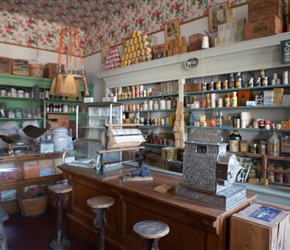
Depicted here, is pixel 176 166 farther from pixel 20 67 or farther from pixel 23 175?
pixel 20 67

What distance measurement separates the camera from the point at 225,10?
3.25m

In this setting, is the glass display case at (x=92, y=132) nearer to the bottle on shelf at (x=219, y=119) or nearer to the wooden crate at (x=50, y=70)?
the bottle on shelf at (x=219, y=119)

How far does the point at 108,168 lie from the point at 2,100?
3306 mm

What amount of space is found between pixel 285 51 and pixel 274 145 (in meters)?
1.01

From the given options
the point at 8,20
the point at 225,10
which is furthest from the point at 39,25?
the point at 225,10

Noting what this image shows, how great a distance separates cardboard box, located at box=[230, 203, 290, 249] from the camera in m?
1.43

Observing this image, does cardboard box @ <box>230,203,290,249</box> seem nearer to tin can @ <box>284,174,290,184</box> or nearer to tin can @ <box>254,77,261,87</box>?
tin can @ <box>284,174,290,184</box>

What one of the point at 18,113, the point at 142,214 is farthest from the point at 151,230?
the point at 18,113

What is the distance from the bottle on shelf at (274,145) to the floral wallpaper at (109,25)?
1819mm

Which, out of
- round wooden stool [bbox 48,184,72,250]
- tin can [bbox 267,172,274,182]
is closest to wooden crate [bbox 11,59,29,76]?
round wooden stool [bbox 48,184,72,250]

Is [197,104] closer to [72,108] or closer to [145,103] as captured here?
[145,103]

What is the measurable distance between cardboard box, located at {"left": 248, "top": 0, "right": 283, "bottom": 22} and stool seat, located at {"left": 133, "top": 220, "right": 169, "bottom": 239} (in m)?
2.45

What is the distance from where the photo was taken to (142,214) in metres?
2.07

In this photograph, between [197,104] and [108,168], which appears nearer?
[108,168]
